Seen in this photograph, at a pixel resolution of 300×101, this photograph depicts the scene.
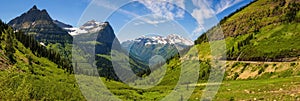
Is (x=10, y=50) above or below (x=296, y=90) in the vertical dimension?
above

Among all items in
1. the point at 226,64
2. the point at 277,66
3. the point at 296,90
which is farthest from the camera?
the point at 226,64

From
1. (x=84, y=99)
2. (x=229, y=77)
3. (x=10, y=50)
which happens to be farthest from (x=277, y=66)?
(x=10, y=50)

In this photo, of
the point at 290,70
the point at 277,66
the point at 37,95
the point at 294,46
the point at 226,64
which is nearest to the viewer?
the point at 37,95

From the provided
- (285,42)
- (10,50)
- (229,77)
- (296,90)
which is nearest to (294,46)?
(285,42)

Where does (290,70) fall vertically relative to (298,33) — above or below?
below

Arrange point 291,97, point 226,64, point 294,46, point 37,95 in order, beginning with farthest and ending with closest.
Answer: point 226,64 < point 294,46 < point 37,95 < point 291,97

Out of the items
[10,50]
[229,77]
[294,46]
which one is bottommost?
[229,77]

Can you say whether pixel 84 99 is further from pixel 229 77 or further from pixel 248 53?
pixel 248 53

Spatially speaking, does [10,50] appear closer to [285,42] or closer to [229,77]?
[229,77]

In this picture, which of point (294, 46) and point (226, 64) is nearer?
point (294, 46)
